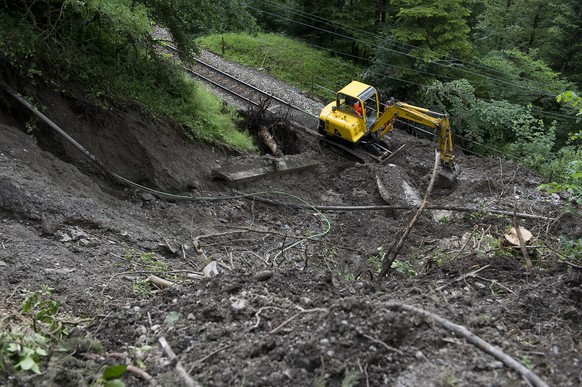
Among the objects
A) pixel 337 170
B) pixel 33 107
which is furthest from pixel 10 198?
pixel 337 170

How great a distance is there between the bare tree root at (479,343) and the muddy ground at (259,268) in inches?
2.0

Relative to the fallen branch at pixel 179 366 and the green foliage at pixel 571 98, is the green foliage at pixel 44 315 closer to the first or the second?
the fallen branch at pixel 179 366

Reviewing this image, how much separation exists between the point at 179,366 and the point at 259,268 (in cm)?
381

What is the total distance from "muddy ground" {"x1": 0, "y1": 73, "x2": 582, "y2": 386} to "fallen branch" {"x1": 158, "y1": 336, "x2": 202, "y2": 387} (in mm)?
33

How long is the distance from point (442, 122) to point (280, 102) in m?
7.95

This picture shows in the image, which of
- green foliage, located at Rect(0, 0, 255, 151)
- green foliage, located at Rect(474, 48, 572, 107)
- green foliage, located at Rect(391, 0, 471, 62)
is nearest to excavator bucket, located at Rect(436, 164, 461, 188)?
green foliage, located at Rect(0, 0, 255, 151)

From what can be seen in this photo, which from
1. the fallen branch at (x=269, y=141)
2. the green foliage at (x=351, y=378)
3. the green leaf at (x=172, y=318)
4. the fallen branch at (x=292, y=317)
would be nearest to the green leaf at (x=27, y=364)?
the green leaf at (x=172, y=318)

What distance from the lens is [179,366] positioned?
14.9ft

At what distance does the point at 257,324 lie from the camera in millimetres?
5066

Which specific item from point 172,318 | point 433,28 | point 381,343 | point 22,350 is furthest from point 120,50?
point 433,28

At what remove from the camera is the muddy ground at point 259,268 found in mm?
4422

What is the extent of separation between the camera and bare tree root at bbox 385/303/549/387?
13.4 feet

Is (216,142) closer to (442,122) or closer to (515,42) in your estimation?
(442,122)

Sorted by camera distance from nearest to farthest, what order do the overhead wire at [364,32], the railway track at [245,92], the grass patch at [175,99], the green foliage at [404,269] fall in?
the green foliage at [404,269] → the grass patch at [175,99] → the railway track at [245,92] → the overhead wire at [364,32]
